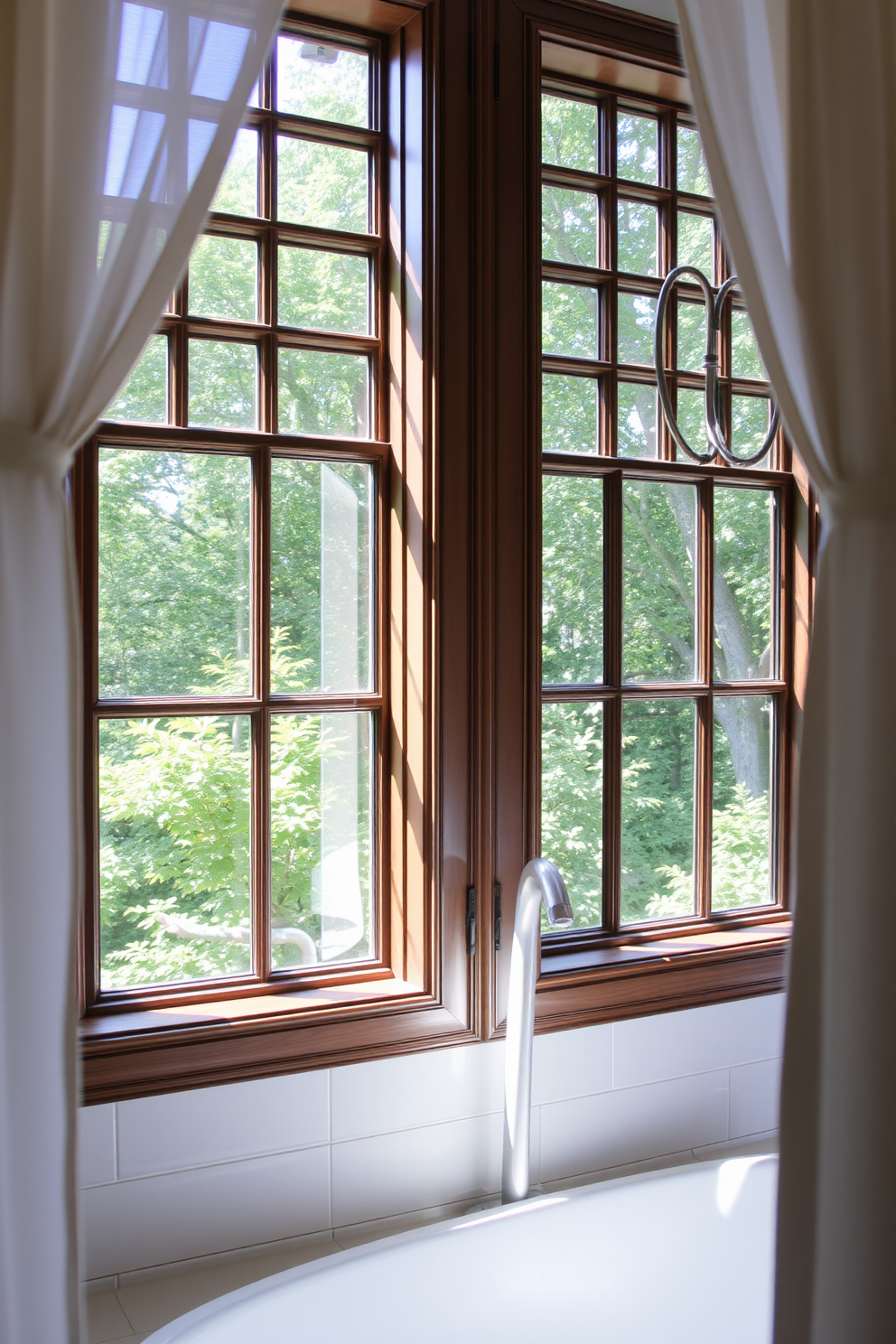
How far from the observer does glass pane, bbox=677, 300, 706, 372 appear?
2242 mm

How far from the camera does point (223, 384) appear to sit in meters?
1.78

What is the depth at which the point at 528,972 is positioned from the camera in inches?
66.3

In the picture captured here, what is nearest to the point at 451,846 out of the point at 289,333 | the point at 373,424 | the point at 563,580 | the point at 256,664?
the point at 256,664

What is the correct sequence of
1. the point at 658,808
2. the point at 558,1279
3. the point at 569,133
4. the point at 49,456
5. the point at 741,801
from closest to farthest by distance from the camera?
the point at 49,456
the point at 558,1279
the point at 569,133
the point at 658,808
the point at 741,801

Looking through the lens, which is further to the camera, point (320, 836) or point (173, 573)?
point (320, 836)

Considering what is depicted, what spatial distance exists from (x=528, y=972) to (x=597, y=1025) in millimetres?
370

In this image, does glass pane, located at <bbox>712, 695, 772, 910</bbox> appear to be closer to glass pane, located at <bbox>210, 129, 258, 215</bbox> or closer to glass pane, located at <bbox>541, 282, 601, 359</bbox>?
glass pane, located at <bbox>541, 282, 601, 359</bbox>

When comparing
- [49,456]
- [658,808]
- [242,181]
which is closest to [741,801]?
[658,808]

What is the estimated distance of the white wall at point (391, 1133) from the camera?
5.23ft

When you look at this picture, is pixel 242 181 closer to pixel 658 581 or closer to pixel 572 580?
pixel 572 580

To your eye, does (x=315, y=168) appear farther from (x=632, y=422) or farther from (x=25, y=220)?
(x=25, y=220)

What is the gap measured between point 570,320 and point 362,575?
691 millimetres

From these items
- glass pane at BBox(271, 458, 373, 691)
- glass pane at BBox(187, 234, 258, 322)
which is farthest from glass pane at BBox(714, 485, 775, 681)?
glass pane at BBox(187, 234, 258, 322)

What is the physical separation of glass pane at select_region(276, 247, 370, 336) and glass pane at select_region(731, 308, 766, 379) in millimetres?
876
